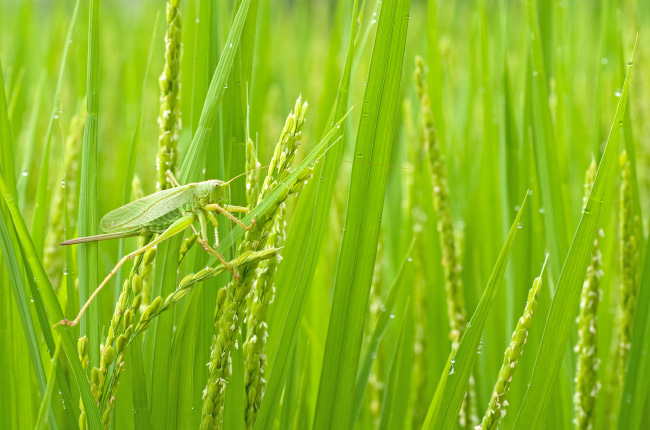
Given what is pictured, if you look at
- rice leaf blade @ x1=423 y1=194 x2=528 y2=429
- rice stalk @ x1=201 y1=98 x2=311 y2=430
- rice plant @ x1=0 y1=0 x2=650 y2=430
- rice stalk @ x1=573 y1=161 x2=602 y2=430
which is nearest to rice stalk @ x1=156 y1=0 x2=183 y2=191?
rice plant @ x1=0 y1=0 x2=650 y2=430

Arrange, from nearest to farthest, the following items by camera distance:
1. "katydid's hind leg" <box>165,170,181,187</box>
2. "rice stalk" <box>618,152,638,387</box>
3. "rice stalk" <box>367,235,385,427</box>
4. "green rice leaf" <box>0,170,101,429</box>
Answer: "green rice leaf" <box>0,170,101,429</box>
"katydid's hind leg" <box>165,170,181,187</box>
"rice stalk" <box>618,152,638,387</box>
"rice stalk" <box>367,235,385,427</box>

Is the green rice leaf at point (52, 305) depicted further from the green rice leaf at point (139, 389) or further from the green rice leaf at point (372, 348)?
the green rice leaf at point (372, 348)

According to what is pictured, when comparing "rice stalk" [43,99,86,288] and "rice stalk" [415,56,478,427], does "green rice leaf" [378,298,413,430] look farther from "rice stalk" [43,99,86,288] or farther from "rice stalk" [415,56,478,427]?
"rice stalk" [43,99,86,288]

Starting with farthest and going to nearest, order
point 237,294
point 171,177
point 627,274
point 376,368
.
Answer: point 376,368, point 627,274, point 171,177, point 237,294

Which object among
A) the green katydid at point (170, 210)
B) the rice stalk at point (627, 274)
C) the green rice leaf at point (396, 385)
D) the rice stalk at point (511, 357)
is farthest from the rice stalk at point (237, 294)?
the rice stalk at point (627, 274)

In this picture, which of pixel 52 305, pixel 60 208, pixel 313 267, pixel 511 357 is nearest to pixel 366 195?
pixel 313 267

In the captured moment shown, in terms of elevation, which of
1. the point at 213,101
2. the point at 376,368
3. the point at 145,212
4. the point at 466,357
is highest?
the point at 213,101

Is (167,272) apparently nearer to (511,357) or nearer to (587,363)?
(511,357)
